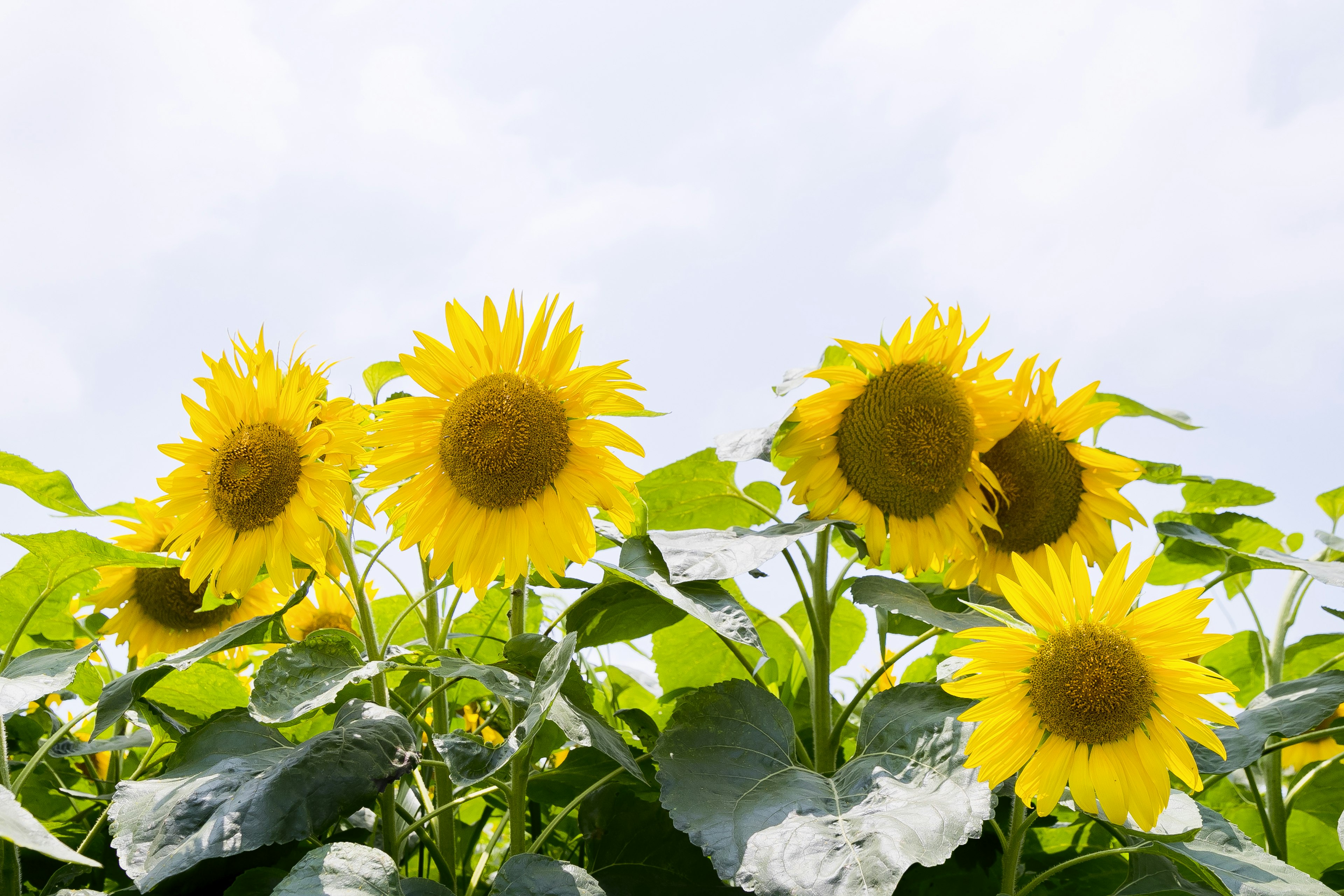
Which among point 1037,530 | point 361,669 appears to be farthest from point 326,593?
point 1037,530

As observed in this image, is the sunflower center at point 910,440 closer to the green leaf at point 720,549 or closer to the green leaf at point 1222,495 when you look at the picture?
the green leaf at point 720,549

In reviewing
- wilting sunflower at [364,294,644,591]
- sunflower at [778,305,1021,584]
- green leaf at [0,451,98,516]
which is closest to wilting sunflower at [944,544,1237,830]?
sunflower at [778,305,1021,584]

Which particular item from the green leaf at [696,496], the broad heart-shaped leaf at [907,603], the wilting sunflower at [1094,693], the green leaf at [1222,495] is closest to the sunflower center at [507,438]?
the green leaf at [696,496]

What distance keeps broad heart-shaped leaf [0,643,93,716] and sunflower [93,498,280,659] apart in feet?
0.85

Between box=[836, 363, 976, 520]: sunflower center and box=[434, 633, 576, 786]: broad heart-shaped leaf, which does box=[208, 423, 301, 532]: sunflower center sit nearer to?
box=[434, 633, 576, 786]: broad heart-shaped leaf

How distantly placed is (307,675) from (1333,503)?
4.78 feet

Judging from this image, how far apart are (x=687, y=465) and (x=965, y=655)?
45 centimetres

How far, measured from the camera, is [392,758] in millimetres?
768

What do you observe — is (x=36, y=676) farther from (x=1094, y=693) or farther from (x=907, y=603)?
(x=1094, y=693)

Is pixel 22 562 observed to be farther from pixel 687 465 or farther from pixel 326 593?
pixel 687 465

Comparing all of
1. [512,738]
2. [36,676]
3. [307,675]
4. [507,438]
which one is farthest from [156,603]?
[512,738]

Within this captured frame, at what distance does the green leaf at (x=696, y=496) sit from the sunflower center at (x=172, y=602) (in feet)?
1.99

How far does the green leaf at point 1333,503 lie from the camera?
1451 mm

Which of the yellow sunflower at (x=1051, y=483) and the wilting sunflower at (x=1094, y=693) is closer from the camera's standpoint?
the wilting sunflower at (x=1094, y=693)
